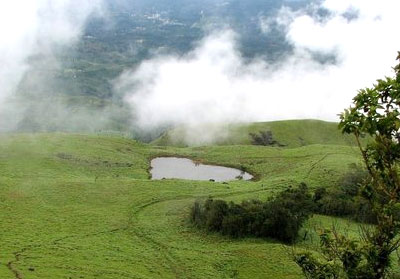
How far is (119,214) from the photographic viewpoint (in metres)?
76.7

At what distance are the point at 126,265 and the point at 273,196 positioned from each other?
1557 inches

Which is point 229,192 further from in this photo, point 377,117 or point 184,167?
point 377,117

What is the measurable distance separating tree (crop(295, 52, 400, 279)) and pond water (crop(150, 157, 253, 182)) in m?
94.8

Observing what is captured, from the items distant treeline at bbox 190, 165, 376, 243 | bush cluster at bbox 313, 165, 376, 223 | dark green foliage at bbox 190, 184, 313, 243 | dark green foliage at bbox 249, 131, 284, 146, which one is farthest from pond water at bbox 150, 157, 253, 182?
dark green foliage at bbox 249, 131, 284, 146

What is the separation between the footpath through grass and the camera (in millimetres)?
56750

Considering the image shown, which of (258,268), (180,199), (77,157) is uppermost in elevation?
(77,157)

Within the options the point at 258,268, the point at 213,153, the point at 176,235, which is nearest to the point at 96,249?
the point at 176,235

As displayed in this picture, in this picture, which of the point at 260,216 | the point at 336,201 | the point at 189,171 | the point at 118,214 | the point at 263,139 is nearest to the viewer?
the point at 260,216

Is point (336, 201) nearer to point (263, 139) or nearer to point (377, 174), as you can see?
point (377, 174)

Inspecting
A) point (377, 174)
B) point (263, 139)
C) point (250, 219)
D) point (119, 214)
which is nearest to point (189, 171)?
point (119, 214)

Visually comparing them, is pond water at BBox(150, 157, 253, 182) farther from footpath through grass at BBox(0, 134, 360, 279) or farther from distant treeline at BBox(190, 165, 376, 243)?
distant treeline at BBox(190, 165, 376, 243)

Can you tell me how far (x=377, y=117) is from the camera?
14.7 m

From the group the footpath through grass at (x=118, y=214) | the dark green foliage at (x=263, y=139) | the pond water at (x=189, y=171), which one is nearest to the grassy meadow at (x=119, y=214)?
the footpath through grass at (x=118, y=214)

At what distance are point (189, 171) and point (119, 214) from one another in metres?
44.0
